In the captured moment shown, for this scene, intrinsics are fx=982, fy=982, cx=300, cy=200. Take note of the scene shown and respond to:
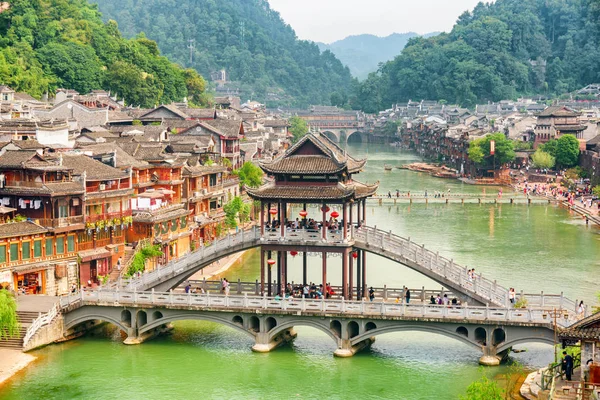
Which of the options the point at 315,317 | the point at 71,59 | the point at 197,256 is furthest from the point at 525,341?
the point at 71,59

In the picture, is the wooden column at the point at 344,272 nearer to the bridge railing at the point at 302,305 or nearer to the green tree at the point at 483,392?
the bridge railing at the point at 302,305

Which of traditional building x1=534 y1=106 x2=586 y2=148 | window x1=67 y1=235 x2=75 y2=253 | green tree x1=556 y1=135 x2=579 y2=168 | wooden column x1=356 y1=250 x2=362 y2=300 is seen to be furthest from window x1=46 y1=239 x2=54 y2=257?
traditional building x1=534 y1=106 x2=586 y2=148

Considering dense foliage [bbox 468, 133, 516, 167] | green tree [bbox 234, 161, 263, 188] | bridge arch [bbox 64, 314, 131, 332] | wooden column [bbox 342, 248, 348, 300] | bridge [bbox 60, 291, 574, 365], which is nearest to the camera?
bridge [bbox 60, 291, 574, 365]

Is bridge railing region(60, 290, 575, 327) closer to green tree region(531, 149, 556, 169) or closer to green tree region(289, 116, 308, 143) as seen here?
green tree region(531, 149, 556, 169)

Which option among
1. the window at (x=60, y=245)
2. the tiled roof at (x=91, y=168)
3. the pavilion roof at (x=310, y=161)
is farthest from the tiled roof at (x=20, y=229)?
the pavilion roof at (x=310, y=161)

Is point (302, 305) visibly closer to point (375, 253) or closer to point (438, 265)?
point (375, 253)

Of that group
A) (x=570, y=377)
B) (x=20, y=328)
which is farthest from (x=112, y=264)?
(x=570, y=377)
